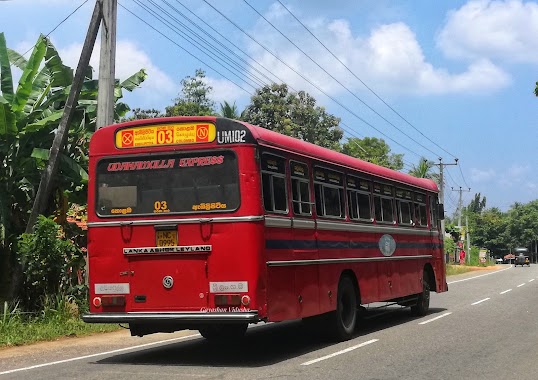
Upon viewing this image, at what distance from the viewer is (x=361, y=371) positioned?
8.69 m

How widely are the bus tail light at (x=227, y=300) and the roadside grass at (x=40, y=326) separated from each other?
5.07 meters

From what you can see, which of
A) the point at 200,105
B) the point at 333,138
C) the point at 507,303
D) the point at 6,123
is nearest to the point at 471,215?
the point at 333,138

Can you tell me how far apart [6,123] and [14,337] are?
437 centimetres

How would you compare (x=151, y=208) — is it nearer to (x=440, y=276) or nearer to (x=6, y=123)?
(x=6, y=123)

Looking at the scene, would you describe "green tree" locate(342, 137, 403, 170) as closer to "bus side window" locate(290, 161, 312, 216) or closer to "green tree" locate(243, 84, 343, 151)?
"green tree" locate(243, 84, 343, 151)

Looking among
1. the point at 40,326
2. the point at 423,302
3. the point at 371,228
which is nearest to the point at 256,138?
the point at 371,228

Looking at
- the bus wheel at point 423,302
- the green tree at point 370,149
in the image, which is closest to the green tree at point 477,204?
the green tree at point 370,149

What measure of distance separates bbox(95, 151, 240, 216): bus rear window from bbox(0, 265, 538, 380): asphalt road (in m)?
2.12

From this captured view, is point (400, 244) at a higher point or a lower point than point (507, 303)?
higher

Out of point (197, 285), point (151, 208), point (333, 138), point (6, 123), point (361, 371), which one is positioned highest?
point (333, 138)

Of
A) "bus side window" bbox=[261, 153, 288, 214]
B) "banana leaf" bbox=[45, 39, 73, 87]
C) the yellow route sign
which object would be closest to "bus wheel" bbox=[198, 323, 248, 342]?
"bus side window" bbox=[261, 153, 288, 214]

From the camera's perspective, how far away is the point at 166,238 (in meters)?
9.61

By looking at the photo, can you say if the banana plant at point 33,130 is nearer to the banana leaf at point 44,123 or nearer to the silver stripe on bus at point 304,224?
the banana leaf at point 44,123

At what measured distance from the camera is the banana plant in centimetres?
1486
